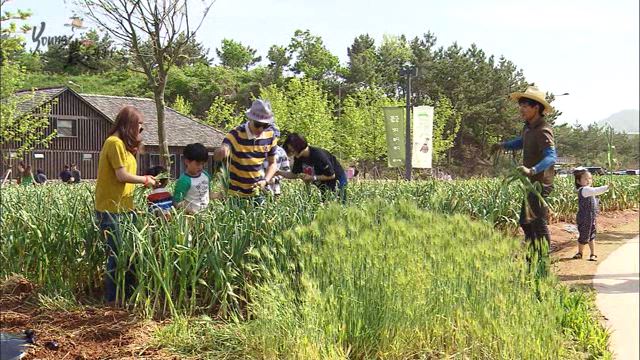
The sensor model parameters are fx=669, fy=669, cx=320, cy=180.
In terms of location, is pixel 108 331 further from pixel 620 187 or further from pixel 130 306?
pixel 620 187

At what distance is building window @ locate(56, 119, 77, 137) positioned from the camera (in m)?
34.5

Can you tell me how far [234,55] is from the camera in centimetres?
7156

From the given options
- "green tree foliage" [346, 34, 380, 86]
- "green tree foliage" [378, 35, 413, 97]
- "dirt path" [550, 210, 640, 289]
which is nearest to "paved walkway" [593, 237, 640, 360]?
"dirt path" [550, 210, 640, 289]

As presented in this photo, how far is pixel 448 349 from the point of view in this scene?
3205 mm

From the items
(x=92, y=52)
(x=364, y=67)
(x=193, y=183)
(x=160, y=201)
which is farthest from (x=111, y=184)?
(x=364, y=67)

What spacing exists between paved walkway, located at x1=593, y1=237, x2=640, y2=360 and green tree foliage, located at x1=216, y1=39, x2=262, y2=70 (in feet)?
218

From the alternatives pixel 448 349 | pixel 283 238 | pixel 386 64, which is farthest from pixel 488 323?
pixel 386 64

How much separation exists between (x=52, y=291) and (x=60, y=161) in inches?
1254

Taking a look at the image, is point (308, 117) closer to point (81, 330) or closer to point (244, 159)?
point (244, 159)

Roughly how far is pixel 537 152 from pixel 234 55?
6870 cm

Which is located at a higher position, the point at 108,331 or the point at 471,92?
the point at 471,92

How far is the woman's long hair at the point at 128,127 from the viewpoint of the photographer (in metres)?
4.31

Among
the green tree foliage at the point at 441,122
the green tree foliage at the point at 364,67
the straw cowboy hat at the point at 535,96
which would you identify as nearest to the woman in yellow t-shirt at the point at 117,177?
the straw cowboy hat at the point at 535,96

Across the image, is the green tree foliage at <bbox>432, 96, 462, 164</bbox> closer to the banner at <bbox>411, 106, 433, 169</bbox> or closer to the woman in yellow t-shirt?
the banner at <bbox>411, 106, 433, 169</bbox>
